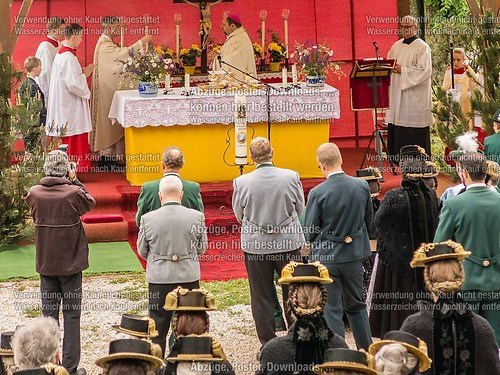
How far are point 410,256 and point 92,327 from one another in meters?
3.31

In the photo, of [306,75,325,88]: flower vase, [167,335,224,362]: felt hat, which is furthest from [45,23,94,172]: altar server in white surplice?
[167,335,224,362]: felt hat

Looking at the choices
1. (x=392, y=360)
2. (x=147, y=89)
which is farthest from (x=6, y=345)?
(x=147, y=89)

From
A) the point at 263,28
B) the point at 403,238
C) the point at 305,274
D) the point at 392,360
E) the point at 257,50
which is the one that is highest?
the point at 263,28

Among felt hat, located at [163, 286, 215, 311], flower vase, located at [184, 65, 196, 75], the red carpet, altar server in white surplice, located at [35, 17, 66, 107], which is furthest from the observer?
flower vase, located at [184, 65, 196, 75]

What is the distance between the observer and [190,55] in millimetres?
17156

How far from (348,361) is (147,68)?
1033 centimetres

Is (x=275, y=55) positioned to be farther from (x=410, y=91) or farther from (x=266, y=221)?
(x=266, y=221)

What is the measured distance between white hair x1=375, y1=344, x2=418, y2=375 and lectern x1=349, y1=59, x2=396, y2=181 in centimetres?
947

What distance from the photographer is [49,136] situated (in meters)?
15.9

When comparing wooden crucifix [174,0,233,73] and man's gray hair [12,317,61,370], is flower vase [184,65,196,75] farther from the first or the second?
man's gray hair [12,317,61,370]

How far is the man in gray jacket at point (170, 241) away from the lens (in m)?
9.02

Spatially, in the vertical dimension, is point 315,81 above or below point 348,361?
above

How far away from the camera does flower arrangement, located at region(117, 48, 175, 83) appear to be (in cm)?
1545

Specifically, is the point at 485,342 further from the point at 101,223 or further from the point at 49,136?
the point at 49,136
